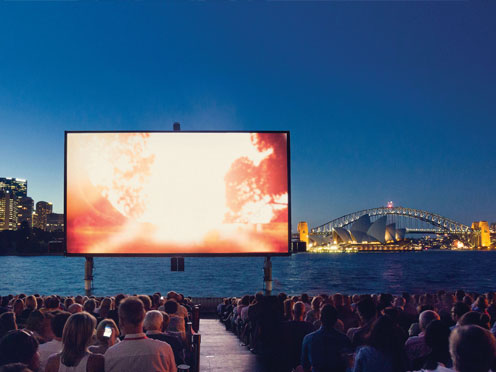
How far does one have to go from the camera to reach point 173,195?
18.3 metres

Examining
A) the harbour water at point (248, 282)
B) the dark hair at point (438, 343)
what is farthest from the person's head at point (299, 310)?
the harbour water at point (248, 282)

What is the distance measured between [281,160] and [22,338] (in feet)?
48.3

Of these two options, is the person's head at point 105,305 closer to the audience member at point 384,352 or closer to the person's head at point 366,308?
the person's head at point 366,308

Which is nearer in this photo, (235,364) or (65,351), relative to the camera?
(65,351)

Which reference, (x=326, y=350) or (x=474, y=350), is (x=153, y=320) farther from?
(x=474, y=350)

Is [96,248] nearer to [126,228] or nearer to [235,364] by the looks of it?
[126,228]

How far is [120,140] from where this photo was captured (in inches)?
707

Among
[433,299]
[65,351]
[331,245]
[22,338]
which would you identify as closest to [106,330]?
[65,351]

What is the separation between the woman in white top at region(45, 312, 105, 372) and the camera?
13.3 ft

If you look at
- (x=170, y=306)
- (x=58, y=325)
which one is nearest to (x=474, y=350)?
(x=58, y=325)

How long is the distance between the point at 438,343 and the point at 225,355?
7.70 m

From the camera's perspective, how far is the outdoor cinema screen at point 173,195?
58.7 feet

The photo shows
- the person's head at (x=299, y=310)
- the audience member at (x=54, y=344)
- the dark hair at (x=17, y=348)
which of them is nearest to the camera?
the dark hair at (x=17, y=348)

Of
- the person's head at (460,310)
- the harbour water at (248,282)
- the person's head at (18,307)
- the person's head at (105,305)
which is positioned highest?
the person's head at (460,310)
